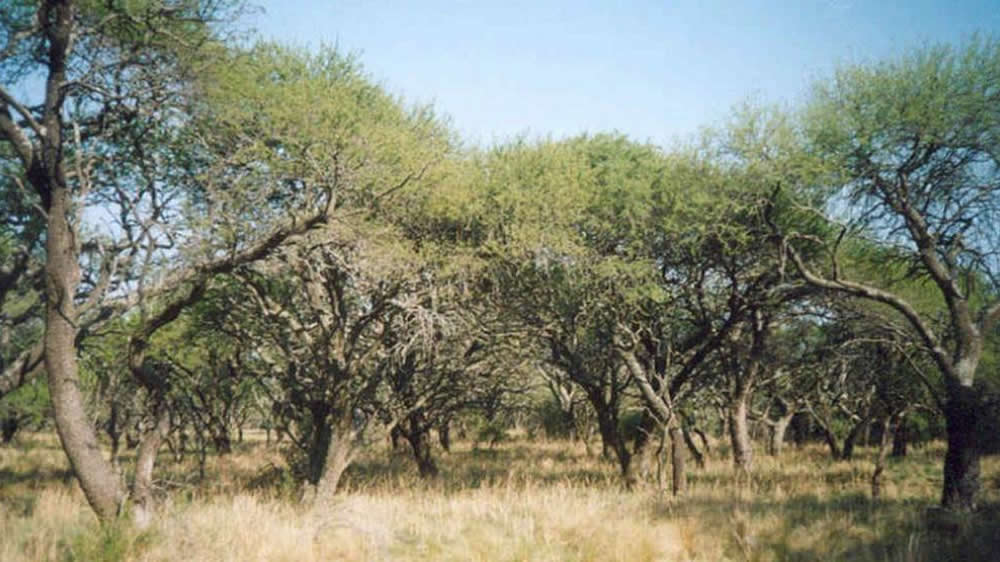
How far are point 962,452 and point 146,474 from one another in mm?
13002

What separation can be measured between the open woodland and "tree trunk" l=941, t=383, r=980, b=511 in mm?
53

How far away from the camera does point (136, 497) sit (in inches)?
311

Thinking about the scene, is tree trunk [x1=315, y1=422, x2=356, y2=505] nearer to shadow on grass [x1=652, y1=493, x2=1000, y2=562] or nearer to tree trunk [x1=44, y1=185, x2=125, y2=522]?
tree trunk [x1=44, y1=185, x2=125, y2=522]

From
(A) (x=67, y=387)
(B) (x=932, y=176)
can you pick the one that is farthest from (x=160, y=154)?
(B) (x=932, y=176)

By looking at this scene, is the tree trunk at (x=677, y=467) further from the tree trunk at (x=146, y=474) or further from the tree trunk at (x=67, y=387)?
the tree trunk at (x=67, y=387)

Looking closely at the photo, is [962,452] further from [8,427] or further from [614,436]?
[8,427]

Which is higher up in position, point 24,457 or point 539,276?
point 539,276

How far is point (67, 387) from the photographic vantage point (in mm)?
7527

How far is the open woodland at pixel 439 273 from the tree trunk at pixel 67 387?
0.12ft

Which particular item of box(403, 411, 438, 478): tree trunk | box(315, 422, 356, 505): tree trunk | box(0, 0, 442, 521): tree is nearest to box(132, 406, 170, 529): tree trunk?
box(0, 0, 442, 521): tree

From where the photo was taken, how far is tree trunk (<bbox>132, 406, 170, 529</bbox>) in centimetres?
778

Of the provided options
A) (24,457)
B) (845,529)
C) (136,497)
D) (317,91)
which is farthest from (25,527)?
(24,457)

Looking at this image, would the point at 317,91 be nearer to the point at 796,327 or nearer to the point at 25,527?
the point at 25,527

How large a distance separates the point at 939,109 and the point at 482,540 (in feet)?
36.6
